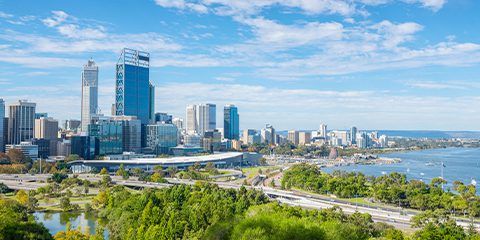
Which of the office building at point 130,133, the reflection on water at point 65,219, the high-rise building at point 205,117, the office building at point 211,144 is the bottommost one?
the reflection on water at point 65,219

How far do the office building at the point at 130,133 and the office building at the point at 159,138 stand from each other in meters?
2.30

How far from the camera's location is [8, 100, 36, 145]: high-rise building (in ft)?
170

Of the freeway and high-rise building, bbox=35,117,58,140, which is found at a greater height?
high-rise building, bbox=35,117,58,140

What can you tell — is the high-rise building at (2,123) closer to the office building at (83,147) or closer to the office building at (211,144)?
the office building at (83,147)

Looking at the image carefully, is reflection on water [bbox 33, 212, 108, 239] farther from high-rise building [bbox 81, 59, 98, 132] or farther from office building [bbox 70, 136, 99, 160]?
high-rise building [bbox 81, 59, 98, 132]

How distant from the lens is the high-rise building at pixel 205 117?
92875 mm

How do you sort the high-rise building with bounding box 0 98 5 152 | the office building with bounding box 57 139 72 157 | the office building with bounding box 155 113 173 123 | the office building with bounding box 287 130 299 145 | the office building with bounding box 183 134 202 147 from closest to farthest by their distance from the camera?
1. the high-rise building with bounding box 0 98 5 152
2. the office building with bounding box 57 139 72 157
3. the office building with bounding box 183 134 202 147
4. the office building with bounding box 155 113 173 123
5. the office building with bounding box 287 130 299 145

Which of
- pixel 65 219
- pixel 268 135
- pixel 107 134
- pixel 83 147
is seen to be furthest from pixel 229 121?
pixel 65 219

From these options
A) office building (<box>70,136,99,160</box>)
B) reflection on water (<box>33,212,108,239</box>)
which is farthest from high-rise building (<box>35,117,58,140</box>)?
reflection on water (<box>33,212,108,239</box>)

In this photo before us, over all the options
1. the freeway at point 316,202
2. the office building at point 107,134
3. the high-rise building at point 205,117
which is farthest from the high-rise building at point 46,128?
the high-rise building at point 205,117

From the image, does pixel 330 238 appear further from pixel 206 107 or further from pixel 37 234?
pixel 206 107

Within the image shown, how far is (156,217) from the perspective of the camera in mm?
15812

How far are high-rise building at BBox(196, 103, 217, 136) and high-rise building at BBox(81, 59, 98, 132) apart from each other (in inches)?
829

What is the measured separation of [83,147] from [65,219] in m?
29.5
